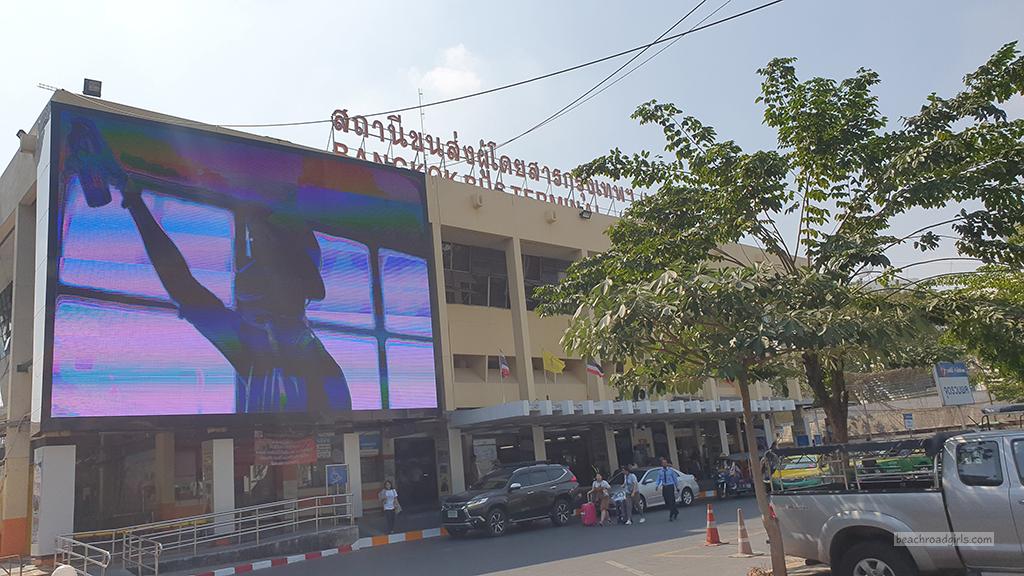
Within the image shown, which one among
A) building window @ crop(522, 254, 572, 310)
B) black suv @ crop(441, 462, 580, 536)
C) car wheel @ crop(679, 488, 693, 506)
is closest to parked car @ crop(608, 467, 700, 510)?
car wheel @ crop(679, 488, 693, 506)

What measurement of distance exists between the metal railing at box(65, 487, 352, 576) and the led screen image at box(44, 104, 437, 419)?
2916mm

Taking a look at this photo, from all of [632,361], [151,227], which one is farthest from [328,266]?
[632,361]

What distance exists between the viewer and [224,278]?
2128 centimetres

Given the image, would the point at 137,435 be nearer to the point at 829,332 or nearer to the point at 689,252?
the point at 689,252

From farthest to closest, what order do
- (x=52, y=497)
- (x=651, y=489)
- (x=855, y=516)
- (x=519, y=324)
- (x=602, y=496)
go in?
(x=519, y=324)
(x=651, y=489)
(x=602, y=496)
(x=52, y=497)
(x=855, y=516)

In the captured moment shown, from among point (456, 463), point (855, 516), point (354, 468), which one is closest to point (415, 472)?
point (456, 463)

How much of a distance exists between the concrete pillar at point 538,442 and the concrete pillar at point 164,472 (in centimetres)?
1336

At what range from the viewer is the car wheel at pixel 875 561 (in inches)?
318

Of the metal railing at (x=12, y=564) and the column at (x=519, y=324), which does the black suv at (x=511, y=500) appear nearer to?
the column at (x=519, y=324)

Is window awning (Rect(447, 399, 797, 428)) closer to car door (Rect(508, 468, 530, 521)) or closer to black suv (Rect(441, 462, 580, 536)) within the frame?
black suv (Rect(441, 462, 580, 536))

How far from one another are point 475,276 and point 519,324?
10.2ft

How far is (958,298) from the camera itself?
9.80 m

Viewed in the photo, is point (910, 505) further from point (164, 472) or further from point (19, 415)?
point (19, 415)

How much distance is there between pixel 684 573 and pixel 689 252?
5.20 m
